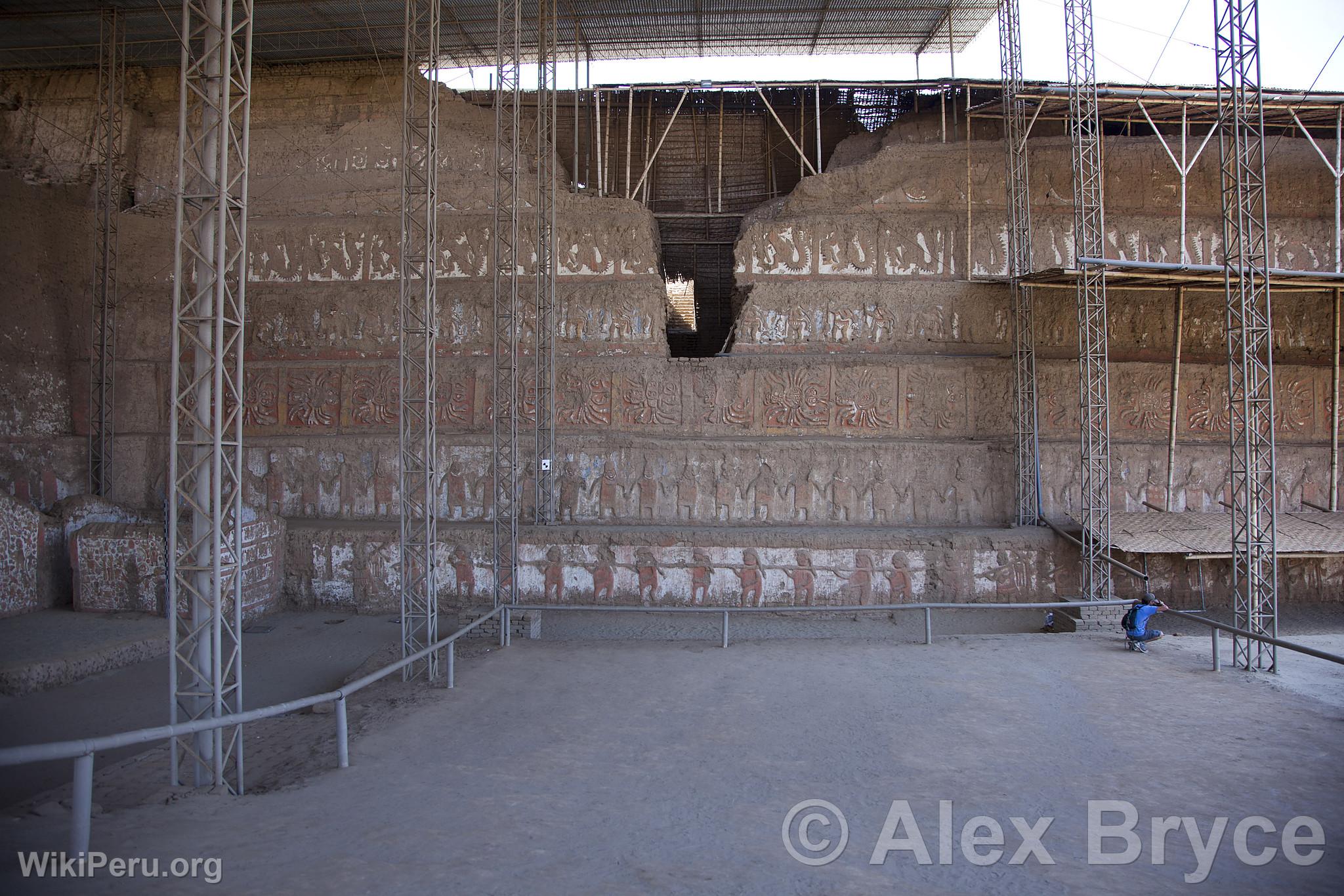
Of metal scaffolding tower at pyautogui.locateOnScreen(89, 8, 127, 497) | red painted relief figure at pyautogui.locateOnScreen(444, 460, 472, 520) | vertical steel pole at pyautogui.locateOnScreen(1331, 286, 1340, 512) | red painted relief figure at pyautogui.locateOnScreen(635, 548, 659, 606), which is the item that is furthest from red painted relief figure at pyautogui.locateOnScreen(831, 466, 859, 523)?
metal scaffolding tower at pyautogui.locateOnScreen(89, 8, 127, 497)

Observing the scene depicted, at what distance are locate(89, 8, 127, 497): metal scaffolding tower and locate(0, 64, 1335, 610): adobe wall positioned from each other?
0.32 metres

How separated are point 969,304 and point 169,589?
15.2m

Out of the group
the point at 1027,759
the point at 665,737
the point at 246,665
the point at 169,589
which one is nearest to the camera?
the point at 169,589

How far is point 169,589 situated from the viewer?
5.87 meters

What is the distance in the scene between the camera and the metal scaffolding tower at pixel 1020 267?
14.9 metres

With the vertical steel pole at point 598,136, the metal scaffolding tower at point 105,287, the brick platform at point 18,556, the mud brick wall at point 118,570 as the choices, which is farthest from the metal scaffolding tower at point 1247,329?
the metal scaffolding tower at point 105,287

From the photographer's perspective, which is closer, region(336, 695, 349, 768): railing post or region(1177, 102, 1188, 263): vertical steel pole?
region(336, 695, 349, 768): railing post

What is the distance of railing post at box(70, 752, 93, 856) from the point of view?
4.30 metres

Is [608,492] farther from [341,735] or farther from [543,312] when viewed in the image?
[341,735]

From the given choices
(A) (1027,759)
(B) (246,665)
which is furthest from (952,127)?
(B) (246,665)

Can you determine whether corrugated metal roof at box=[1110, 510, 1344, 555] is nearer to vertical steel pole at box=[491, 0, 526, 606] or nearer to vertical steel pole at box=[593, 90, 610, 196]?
vertical steel pole at box=[491, 0, 526, 606]

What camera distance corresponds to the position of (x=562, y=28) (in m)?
20.2

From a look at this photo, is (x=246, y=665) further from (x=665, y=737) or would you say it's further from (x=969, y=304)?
(x=969, y=304)

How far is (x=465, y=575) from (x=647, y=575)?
3302 mm
